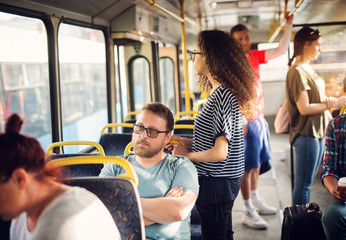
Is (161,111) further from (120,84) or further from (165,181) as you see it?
(120,84)

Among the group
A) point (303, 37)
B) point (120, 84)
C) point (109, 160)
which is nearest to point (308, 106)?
point (303, 37)

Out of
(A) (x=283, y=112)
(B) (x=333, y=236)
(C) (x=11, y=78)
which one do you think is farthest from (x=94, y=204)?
(A) (x=283, y=112)

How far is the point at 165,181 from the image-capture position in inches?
75.0

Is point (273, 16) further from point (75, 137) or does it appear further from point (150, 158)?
point (150, 158)

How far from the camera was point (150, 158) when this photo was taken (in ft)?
6.52

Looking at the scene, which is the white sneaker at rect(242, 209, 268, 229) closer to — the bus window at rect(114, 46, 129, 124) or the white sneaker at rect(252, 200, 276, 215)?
the white sneaker at rect(252, 200, 276, 215)

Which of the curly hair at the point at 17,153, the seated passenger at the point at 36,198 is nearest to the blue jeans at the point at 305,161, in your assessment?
the seated passenger at the point at 36,198

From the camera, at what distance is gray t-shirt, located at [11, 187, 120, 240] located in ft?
3.81

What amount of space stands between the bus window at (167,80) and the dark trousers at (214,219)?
17.6ft

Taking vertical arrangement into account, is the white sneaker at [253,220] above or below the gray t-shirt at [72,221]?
below

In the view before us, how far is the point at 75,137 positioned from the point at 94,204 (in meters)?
4.09

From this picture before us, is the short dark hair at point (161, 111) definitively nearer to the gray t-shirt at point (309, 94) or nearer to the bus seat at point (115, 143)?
the bus seat at point (115, 143)

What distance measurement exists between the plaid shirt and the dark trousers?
637mm

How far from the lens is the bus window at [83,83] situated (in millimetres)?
4227
